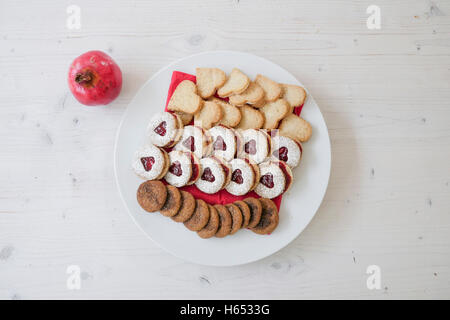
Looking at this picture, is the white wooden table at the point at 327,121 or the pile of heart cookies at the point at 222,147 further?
the white wooden table at the point at 327,121

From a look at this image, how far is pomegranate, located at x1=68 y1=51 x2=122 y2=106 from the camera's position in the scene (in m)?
1.13

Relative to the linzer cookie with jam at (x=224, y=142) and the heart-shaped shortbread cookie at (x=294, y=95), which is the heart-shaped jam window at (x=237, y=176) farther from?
the heart-shaped shortbread cookie at (x=294, y=95)

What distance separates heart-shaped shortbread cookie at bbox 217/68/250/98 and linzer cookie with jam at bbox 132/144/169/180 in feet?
0.94

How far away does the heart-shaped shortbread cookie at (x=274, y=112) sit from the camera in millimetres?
1201

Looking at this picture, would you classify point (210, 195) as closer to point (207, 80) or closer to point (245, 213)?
point (245, 213)

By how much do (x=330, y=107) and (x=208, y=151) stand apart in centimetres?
51

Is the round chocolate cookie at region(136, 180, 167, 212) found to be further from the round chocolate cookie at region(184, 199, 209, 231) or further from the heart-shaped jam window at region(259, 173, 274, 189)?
the heart-shaped jam window at region(259, 173, 274, 189)

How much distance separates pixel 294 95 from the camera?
1223 mm

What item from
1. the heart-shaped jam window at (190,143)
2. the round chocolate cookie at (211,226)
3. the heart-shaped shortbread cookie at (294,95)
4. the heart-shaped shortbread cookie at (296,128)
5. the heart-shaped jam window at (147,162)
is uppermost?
the heart-shaped shortbread cookie at (294,95)

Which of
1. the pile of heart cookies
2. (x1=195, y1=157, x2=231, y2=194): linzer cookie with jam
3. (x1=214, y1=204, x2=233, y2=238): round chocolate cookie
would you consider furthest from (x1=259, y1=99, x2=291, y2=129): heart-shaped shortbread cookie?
(x1=214, y1=204, x2=233, y2=238): round chocolate cookie

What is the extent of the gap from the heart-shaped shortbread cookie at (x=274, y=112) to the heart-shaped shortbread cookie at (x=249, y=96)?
0.05m

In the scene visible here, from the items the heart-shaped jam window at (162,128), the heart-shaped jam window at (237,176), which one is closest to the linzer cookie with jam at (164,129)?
the heart-shaped jam window at (162,128)

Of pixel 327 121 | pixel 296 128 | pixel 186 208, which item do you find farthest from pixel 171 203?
pixel 327 121

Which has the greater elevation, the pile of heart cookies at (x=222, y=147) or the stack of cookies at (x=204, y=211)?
the pile of heart cookies at (x=222, y=147)
